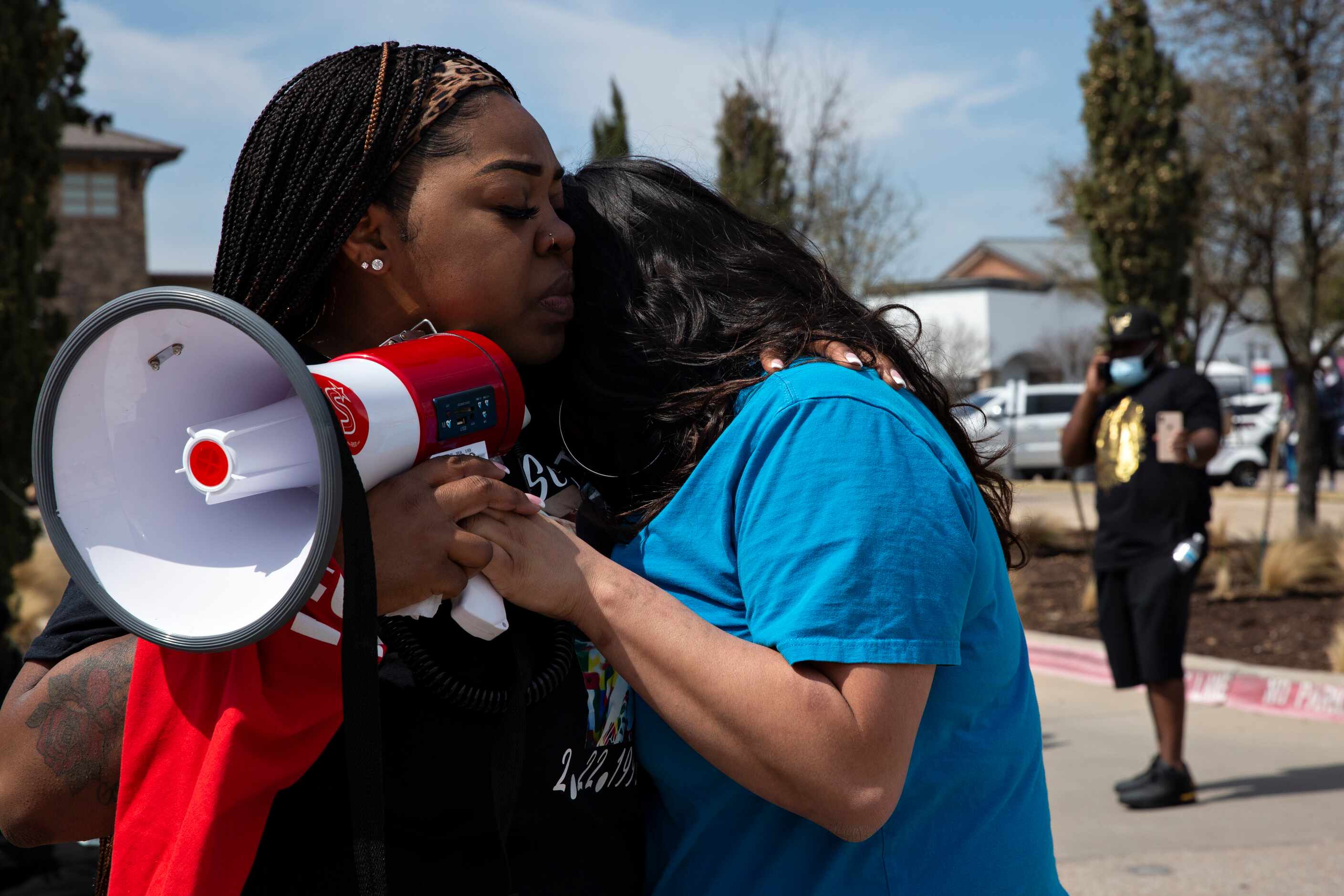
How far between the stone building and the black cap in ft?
81.3

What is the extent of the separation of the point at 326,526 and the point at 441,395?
0.93 feet

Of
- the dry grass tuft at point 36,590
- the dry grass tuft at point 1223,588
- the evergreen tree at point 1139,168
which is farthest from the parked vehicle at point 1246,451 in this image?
the dry grass tuft at point 36,590

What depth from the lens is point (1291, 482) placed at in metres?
22.2

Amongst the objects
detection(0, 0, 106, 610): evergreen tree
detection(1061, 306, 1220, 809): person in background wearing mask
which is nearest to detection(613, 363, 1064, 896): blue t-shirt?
detection(1061, 306, 1220, 809): person in background wearing mask

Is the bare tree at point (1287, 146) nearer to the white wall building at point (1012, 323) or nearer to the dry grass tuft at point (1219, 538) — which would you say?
the dry grass tuft at point (1219, 538)

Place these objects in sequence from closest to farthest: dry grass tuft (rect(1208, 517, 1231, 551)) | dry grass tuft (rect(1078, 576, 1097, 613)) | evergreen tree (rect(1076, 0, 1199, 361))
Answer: dry grass tuft (rect(1078, 576, 1097, 613)) → dry grass tuft (rect(1208, 517, 1231, 551)) → evergreen tree (rect(1076, 0, 1199, 361))

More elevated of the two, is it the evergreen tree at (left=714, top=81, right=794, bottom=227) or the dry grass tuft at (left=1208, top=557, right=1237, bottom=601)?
the evergreen tree at (left=714, top=81, right=794, bottom=227)

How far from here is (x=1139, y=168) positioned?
38.2 ft

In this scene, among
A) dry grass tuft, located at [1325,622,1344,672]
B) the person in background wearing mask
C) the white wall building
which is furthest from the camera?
the white wall building

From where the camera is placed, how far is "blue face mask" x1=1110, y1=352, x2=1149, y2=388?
21.2 ft

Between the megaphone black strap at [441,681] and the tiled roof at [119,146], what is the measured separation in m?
29.4

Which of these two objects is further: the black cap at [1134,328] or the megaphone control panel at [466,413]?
the black cap at [1134,328]

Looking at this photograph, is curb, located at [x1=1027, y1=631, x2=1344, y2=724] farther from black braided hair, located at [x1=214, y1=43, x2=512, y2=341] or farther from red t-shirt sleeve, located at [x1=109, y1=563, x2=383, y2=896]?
red t-shirt sleeve, located at [x1=109, y1=563, x2=383, y2=896]

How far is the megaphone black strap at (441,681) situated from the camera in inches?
57.3
